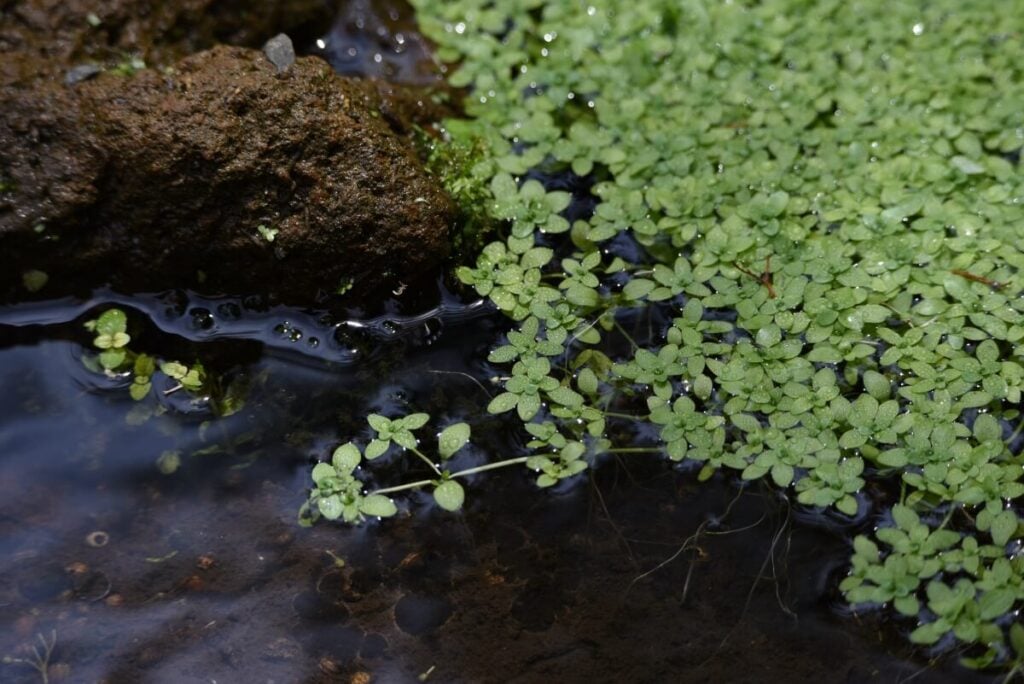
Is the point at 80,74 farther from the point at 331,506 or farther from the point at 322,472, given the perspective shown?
the point at 331,506

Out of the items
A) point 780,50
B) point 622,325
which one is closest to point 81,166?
point 622,325

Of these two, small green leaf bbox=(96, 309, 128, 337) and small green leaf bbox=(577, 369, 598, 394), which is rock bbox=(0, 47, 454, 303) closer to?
small green leaf bbox=(96, 309, 128, 337)

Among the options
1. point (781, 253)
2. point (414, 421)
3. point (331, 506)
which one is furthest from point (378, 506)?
point (781, 253)

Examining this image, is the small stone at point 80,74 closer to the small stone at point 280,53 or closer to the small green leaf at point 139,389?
the small stone at point 280,53

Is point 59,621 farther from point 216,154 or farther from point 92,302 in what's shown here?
point 216,154

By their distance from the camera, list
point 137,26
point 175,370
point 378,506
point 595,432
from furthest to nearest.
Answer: point 137,26 → point 175,370 → point 595,432 → point 378,506
